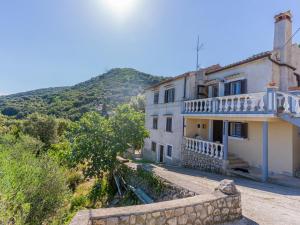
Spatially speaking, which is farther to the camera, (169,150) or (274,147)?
(169,150)

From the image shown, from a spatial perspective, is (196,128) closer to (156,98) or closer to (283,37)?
(156,98)

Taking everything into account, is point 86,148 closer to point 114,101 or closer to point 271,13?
point 271,13

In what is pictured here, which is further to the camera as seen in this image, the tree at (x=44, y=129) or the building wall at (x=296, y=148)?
the tree at (x=44, y=129)

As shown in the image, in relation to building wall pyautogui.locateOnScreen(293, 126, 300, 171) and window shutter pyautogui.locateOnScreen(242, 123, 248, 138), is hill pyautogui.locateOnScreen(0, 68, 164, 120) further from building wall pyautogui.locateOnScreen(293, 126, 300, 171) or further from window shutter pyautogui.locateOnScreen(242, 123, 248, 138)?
building wall pyautogui.locateOnScreen(293, 126, 300, 171)

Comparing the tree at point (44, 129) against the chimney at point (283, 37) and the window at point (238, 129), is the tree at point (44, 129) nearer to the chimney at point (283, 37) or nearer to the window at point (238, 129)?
the window at point (238, 129)

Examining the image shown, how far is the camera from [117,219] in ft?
13.0

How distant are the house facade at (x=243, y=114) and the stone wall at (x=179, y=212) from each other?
636 centimetres

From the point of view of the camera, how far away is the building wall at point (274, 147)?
451 inches

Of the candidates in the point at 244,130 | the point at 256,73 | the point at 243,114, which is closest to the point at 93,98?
the point at 244,130

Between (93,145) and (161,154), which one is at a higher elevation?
(93,145)

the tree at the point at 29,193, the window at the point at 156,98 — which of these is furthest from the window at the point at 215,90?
the tree at the point at 29,193

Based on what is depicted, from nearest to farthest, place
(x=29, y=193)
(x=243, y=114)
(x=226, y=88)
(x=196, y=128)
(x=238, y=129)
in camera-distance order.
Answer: (x=29, y=193) < (x=243, y=114) < (x=238, y=129) < (x=226, y=88) < (x=196, y=128)

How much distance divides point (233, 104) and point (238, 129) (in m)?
3.26

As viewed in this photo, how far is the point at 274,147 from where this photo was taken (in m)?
12.2
